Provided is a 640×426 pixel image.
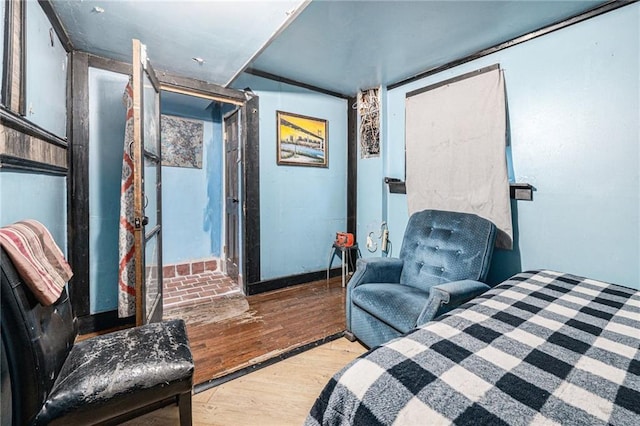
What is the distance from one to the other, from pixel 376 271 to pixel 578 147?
157 cm

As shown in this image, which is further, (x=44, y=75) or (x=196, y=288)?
(x=196, y=288)

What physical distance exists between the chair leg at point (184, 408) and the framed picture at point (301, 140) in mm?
2311

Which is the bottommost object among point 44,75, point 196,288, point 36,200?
point 196,288

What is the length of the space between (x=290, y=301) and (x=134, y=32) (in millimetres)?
2460

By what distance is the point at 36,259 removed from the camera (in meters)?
0.98

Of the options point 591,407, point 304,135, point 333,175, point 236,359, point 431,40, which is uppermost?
point 431,40

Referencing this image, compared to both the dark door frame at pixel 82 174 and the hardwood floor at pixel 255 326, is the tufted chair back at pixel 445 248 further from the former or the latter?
the dark door frame at pixel 82 174

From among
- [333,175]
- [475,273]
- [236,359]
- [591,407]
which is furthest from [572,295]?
[333,175]

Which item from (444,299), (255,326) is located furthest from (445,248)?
(255,326)

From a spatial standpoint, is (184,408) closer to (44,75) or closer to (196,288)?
(44,75)

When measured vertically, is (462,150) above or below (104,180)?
above

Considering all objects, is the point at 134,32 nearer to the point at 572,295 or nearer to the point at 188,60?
the point at 188,60

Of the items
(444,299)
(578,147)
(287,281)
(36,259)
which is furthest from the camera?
(287,281)

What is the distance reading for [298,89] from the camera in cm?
306
